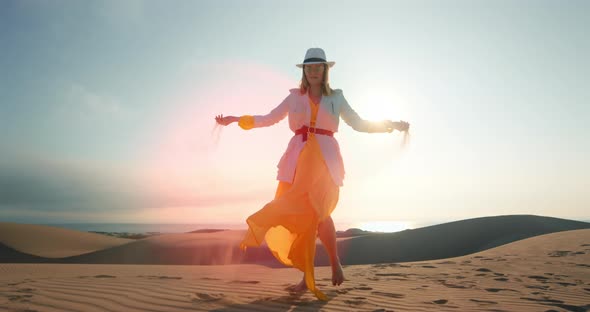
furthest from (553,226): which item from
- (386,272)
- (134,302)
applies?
(134,302)

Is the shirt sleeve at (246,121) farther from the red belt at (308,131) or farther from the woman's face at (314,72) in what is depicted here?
the woman's face at (314,72)

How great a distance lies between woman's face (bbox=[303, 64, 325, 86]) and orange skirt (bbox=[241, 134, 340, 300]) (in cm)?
67

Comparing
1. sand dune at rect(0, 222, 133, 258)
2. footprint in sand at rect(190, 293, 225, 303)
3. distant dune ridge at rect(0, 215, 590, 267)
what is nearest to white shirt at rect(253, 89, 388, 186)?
footprint in sand at rect(190, 293, 225, 303)

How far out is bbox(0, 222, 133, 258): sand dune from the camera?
1834 centimetres

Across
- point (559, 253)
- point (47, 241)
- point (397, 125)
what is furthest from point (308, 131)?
point (47, 241)

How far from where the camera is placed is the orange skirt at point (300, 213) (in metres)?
4.68

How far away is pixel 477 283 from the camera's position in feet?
19.2

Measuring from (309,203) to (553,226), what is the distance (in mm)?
15542

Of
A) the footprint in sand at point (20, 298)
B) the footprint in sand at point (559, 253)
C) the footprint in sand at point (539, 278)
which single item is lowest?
the footprint in sand at point (20, 298)

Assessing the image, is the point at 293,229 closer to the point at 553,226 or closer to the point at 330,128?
the point at 330,128

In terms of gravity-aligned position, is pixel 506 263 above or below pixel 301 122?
below

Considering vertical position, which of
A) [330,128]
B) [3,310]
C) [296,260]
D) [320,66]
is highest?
[320,66]

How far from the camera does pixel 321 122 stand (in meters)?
5.19

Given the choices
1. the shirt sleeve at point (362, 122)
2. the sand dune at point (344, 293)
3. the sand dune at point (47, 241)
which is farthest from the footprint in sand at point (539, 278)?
the sand dune at point (47, 241)
